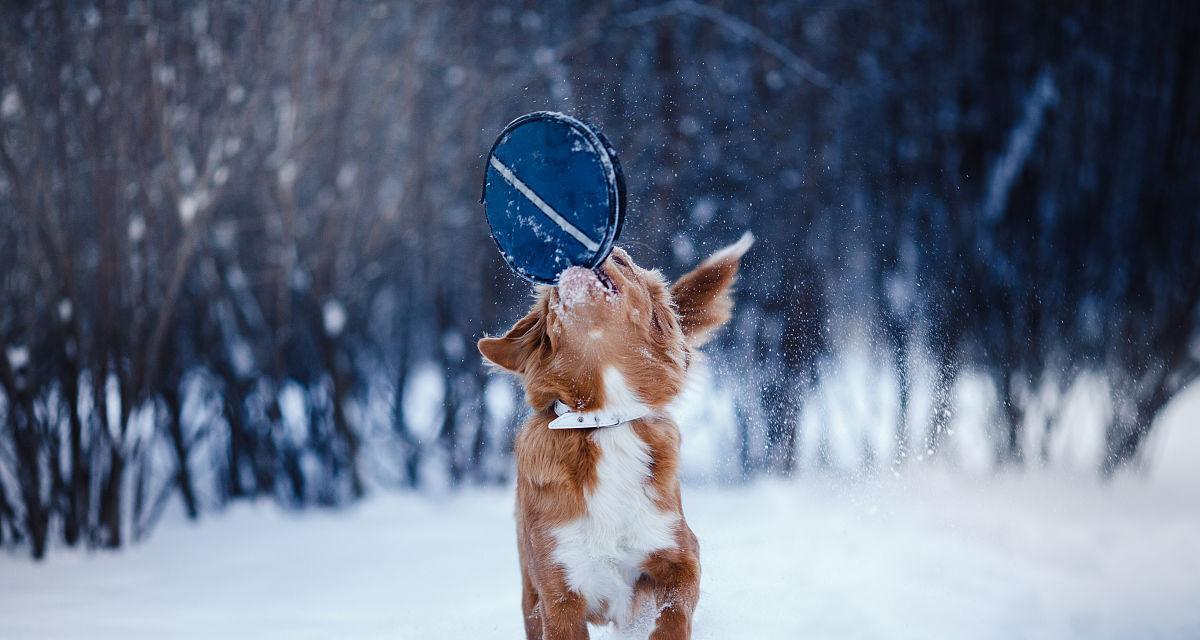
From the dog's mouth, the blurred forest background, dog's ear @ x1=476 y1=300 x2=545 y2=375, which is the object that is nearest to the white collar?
dog's ear @ x1=476 y1=300 x2=545 y2=375

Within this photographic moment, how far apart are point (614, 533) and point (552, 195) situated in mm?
1069

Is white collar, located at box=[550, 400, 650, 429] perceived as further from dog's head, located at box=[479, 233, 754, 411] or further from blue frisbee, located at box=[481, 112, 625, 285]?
blue frisbee, located at box=[481, 112, 625, 285]

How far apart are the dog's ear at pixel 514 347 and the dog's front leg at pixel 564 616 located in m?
0.72

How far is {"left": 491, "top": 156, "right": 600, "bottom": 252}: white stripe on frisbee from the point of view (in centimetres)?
293

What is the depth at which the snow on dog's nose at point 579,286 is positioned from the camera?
115 inches

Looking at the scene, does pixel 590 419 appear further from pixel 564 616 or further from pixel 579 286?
pixel 564 616

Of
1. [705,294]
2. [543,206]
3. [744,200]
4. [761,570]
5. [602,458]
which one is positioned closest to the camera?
[602,458]

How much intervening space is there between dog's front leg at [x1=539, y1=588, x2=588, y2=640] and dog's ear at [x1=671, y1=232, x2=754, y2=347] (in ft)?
3.16

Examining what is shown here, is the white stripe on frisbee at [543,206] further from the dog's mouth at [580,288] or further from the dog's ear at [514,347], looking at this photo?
the dog's ear at [514,347]

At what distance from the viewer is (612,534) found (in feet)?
9.56

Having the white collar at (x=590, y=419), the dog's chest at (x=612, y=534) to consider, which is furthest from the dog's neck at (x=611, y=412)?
the dog's chest at (x=612, y=534)

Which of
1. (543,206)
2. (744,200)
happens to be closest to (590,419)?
(543,206)

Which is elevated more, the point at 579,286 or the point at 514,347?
the point at 579,286

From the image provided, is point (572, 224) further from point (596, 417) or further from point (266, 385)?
point (266, 385)
